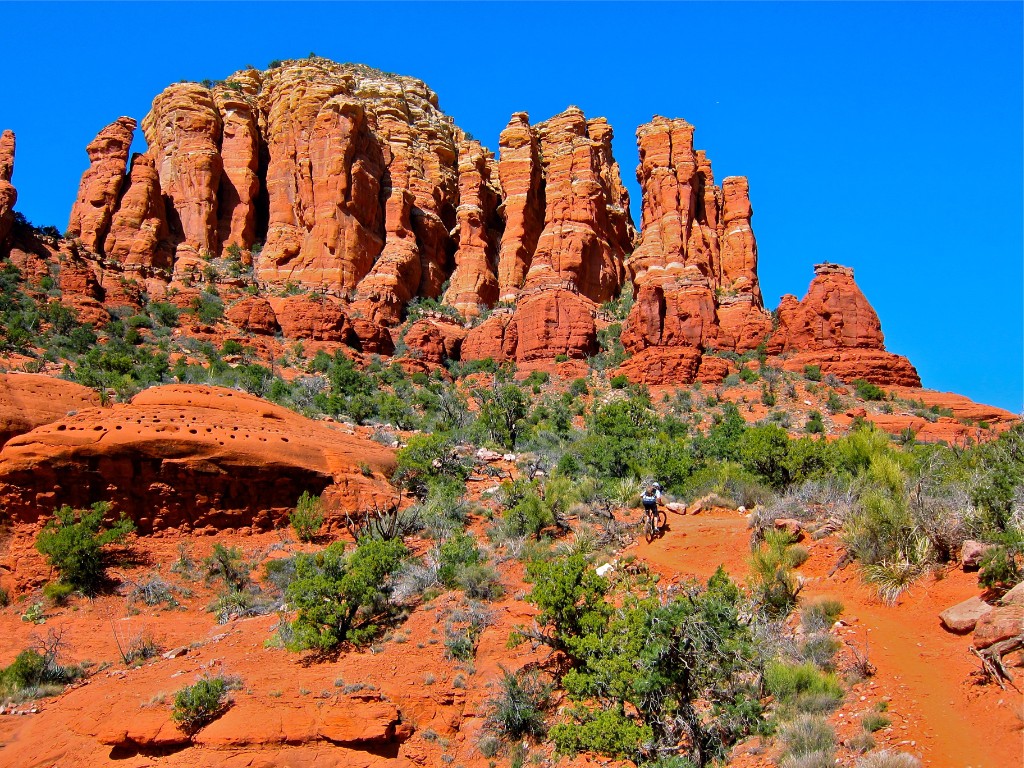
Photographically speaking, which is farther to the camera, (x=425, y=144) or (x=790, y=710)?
(x=425, y=144)

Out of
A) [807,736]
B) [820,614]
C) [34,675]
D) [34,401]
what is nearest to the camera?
[807,736]

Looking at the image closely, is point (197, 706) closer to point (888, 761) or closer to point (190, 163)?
point (888, 761)

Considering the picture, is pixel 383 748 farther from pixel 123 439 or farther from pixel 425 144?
pixel 425 144

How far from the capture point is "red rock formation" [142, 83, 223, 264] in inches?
2088

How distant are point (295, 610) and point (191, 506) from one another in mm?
5152

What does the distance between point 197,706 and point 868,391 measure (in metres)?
39.0

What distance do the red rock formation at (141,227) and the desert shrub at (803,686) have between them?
49.1 meters

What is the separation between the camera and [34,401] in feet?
56.5

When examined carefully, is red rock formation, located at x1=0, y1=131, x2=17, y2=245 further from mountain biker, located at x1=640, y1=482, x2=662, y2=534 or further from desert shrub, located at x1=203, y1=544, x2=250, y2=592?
mountain biker, located at x1=640, y1=482, x2=662, y2=534

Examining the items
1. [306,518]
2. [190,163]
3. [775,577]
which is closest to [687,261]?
[190,163]

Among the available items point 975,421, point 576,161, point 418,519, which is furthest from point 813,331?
point 418,519

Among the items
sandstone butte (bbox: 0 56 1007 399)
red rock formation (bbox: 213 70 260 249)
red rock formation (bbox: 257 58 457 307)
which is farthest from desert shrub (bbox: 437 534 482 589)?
red rock formation (bbox: 213 70 260 249)

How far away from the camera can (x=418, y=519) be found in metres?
16.9

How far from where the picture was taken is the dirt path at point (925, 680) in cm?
639
